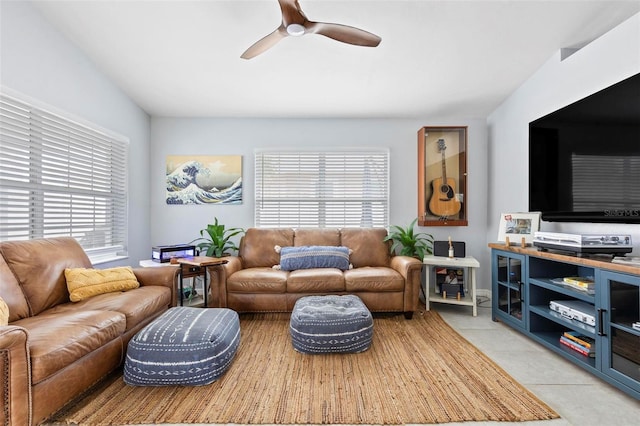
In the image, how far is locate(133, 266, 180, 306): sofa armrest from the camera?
2496 mm

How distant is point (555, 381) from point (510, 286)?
Result: 0.88 m

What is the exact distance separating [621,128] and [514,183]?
1336mm

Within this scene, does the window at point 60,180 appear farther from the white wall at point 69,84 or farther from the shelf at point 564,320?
the shelf at point 564,320

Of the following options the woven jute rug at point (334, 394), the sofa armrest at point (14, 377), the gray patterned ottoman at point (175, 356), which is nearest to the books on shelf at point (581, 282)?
the woven jute rug at point (334, 394)

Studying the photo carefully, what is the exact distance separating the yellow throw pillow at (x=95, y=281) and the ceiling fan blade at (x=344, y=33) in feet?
7.73

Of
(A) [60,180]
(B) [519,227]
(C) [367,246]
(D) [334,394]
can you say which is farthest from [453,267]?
(A) [60,180]

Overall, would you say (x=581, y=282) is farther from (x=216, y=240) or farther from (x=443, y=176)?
(x=216, y=240)

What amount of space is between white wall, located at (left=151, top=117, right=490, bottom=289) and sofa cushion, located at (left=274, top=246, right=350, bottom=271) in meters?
0.91

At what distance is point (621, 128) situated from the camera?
1.87 metres

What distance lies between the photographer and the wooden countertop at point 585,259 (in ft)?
5.32

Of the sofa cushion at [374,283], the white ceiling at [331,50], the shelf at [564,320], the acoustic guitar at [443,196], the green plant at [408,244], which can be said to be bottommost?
the shelf at [564,320]

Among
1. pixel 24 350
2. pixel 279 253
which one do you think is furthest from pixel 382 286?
pixel 24 350

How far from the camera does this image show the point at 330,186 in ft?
12.6

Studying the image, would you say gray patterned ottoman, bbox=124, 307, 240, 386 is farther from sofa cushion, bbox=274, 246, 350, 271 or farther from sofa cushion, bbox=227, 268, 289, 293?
sofa cushion, bbox=274, 246, 350, 271
